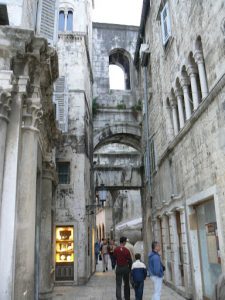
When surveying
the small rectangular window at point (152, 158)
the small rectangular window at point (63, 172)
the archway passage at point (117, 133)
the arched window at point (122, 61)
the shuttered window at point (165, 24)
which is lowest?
the small rectangular window at point (63, 172)

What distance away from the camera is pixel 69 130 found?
14398 millimetres

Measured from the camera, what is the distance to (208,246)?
8.00 m

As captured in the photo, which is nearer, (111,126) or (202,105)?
(202,105)

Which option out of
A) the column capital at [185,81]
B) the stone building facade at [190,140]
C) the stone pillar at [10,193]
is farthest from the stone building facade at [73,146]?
the stone pillar at [10,193]

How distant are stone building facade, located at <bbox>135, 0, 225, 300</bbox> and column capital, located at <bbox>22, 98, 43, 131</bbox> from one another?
376 centimetres

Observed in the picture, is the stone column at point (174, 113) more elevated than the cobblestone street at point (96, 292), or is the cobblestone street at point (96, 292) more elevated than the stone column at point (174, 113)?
the stone column at point (174, 113)

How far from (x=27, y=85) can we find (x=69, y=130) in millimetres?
8545

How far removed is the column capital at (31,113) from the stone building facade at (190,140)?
3759mm

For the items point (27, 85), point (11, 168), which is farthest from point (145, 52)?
point (11, 168)

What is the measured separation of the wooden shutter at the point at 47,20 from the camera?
745cm

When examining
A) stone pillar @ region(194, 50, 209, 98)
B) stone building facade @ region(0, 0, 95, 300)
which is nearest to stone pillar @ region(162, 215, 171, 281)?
stone building facade @ region(0, 0, 95, 300)

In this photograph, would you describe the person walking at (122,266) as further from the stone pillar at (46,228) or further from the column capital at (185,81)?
the column capital at (185,81)

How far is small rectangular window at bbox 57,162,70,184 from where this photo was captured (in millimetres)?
13867

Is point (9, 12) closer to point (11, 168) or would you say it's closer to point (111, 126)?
point (11, 168)
